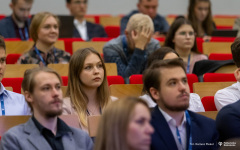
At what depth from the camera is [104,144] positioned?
153 cm

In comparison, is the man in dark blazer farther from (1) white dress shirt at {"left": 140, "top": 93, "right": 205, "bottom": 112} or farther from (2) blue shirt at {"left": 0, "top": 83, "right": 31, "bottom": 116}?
(2) blue shirt at {"left": 0, "top": 83, "right": 31, "bottom": 116}

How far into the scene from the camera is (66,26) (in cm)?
460

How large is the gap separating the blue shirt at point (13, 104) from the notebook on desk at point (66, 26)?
209 cm

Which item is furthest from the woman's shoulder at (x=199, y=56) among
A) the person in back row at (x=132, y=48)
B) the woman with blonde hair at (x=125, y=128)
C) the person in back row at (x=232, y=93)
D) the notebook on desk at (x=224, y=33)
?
the woman with blonde hair at (x=125, y=128)

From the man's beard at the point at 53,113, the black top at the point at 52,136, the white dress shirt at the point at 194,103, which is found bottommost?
the white dress shirt at the point at 194,103

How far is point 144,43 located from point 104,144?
2.02 metres

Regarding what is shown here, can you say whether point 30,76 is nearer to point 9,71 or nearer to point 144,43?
point 9,71

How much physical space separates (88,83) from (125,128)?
43.4 inches

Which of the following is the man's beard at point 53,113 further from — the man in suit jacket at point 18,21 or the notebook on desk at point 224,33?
the notebook on desk at point 224,33

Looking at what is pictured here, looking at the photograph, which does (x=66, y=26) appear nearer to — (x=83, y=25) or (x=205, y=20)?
(x=83, y=25)

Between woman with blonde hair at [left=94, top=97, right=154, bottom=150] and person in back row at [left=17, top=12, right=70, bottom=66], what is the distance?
200 centimetres

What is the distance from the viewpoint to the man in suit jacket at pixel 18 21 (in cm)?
459

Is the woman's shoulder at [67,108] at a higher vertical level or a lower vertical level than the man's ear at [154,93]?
lower

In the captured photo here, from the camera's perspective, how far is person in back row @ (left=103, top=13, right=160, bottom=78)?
134 inches
